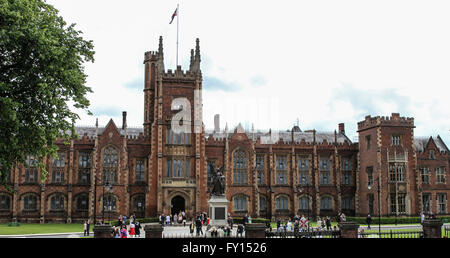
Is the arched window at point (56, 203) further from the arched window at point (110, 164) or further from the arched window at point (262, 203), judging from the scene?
the arched window at point (262, 203)

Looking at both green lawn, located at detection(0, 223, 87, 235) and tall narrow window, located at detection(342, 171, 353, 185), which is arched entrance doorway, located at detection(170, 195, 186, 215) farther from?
tall narrow window, located at detection(342, 171, 353, 185)

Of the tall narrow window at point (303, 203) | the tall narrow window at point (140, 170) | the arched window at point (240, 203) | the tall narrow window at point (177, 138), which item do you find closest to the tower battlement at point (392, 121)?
the tall narrow window at point (303, 203)

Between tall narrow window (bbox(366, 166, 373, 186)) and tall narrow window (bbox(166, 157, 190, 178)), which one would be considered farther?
tall narrow window (bbox(366, 166, 373, 186))

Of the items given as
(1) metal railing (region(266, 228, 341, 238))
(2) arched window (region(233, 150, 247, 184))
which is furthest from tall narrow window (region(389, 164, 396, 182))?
(1) metal railing (region(266, 228, 341, 238))

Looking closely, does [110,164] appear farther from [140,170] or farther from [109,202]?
[109,202]

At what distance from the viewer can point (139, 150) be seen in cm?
5588

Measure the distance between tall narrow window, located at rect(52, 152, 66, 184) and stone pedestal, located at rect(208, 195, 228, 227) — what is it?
2464 centimetres

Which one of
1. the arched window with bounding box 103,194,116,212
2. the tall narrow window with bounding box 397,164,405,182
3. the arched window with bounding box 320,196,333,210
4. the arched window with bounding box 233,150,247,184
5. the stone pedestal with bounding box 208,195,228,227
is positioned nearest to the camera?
the stone pedestal with bounding box 208,195,228,227

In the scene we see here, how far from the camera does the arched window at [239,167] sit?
191ft

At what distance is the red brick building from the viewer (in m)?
53.3

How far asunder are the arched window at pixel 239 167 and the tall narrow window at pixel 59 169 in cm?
2085

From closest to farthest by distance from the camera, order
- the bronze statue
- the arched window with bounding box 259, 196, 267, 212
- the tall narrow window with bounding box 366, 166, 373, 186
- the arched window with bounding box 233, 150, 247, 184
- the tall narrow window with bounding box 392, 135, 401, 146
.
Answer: the bronze statue → the tall narrow window with bounding box 392, 135, 401, 146 → the tall narrow window with bounding box 366, 166, 373, 186 → the arched window with bounding box 233, 150, 247, 184 → the arched window with bounding box 259, 196, 267, 212

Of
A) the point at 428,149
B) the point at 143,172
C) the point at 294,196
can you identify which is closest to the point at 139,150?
the point at 143,172
